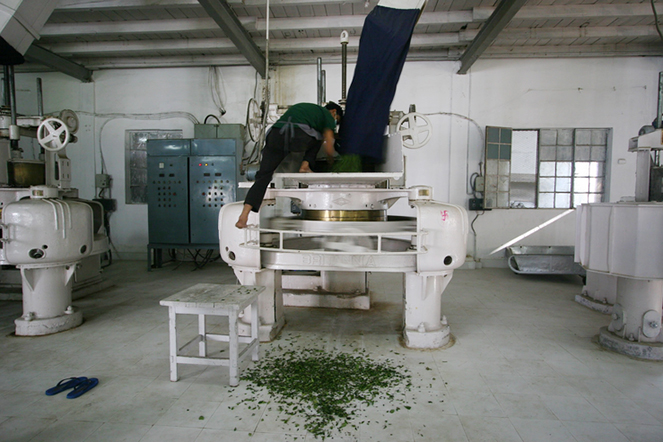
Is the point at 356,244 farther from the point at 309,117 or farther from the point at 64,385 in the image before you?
the point at 64,385

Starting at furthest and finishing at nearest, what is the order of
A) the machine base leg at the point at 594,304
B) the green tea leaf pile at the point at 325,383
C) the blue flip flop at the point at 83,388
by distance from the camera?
the machine base leg at the point at 594,304 → the blue flip flop at the point at 83,388 → the green tea leaf pile at the point at 325,383

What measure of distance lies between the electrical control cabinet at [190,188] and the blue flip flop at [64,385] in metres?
3.31

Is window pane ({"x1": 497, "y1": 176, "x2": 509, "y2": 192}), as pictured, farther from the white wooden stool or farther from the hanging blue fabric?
the white wooden stool

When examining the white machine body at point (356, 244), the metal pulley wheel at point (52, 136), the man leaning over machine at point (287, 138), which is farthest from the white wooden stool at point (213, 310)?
the metal pulley wheel at point (52, 136)

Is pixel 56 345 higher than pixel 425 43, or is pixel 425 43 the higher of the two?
pixel 425 43

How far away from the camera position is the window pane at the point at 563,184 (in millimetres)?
6121

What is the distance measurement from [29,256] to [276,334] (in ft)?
6.81

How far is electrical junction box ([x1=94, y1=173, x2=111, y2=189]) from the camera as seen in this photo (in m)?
6.51

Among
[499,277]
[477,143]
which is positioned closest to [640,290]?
[499,277]

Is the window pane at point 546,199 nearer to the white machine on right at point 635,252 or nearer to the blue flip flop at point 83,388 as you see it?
the white machine on right at point 635,252

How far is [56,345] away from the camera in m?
2.92

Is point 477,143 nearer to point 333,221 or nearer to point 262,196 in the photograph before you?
point 333,221

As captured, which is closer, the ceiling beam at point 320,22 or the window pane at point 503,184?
the ceiling beam at point 320,22

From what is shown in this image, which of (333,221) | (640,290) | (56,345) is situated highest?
Answer: (333,221)
